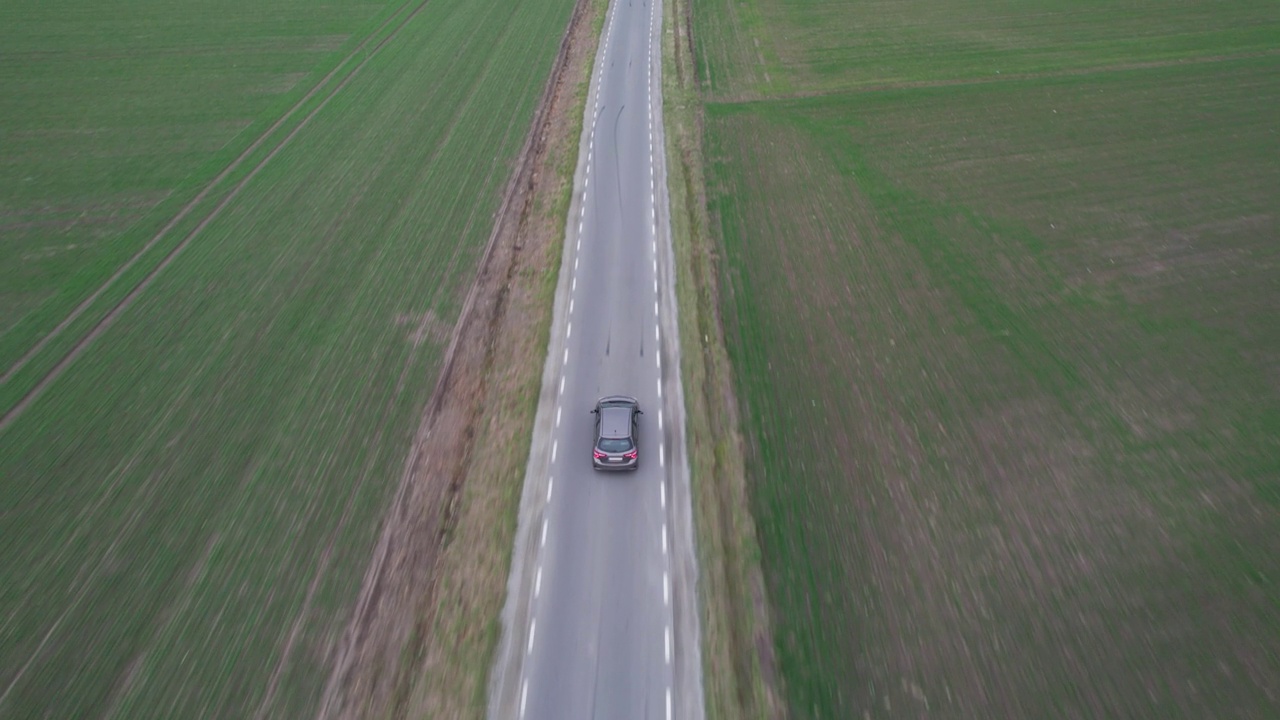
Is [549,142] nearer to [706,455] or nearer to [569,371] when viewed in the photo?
[569,371]

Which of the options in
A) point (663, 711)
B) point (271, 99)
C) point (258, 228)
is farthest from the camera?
point (271, 99)

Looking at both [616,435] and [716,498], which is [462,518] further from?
[716,498]

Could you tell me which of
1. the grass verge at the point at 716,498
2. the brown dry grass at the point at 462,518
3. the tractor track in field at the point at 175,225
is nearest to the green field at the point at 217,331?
the tractor track in field at the point at 175,225

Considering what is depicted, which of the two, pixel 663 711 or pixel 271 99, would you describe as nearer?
pixel 663 711

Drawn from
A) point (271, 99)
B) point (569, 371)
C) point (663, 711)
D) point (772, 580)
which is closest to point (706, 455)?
point (772, 580)

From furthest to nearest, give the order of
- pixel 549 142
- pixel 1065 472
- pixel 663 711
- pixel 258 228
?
pixel 549 142
pixel 258 228
pixel 1065 472
pixel 663 711

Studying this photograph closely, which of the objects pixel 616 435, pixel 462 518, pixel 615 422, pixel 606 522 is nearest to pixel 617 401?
pixel 615 422

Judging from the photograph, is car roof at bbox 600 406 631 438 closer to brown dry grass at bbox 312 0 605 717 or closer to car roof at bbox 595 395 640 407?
car roof at bbox 595 395 640 407
